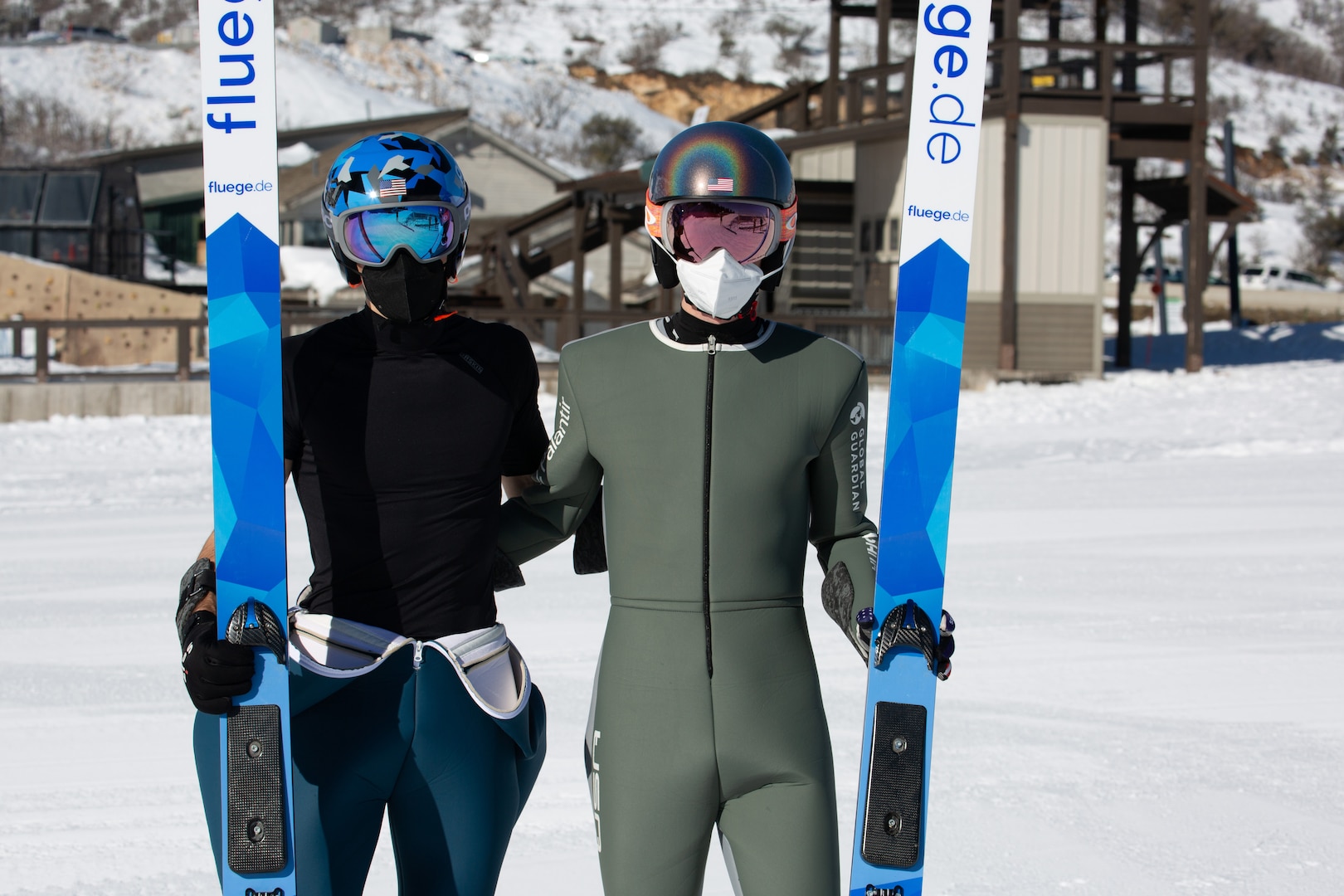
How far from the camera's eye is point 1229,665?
643cm

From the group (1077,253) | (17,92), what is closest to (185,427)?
(1077,253)

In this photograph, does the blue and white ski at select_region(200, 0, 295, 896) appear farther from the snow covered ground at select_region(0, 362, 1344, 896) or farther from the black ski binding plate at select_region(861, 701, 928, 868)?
the snow covered ground at select_region(0, 362, 1344, 896)

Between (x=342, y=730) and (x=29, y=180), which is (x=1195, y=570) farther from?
(x=29, y=180)

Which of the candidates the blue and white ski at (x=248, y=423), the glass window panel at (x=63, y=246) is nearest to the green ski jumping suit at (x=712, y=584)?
the blue and white ski at (x=248, y=423)

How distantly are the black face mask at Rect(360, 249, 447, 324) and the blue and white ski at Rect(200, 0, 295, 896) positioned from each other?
230 millimetres

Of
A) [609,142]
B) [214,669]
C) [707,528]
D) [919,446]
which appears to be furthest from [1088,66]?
[609,142]

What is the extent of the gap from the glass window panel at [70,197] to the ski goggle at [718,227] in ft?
85.3

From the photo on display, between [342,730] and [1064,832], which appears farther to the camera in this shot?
[1064,832]

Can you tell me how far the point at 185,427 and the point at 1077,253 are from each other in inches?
513

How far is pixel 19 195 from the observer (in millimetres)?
26031

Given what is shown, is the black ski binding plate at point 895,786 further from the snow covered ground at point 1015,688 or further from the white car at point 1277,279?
the white car at point 1277,279

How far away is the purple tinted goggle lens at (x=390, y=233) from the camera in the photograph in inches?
106

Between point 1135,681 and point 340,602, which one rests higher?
point 340,602

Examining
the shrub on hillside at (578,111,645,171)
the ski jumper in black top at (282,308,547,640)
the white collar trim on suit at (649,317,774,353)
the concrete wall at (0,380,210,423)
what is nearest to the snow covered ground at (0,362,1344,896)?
the ski jumper in black top at (282,308,547,640)
